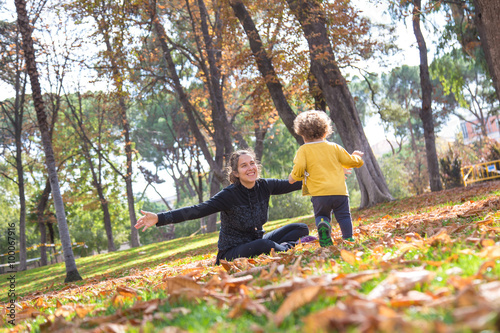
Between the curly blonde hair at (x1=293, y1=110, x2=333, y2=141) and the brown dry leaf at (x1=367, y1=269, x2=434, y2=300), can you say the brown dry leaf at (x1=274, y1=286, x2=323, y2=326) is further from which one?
the curly blonde hair at (x1=293, y1=110, x2=333, y2=141)

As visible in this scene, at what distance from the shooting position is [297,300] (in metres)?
1.81

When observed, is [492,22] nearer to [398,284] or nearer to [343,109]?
[398,284]

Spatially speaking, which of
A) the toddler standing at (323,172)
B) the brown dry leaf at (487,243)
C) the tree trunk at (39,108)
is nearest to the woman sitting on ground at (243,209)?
the toddler standing at (323,172)

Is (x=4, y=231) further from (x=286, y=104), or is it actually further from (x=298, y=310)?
(x=298, y=310)

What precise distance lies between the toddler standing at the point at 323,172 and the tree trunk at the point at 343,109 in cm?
784

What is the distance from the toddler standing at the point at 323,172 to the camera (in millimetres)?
4812

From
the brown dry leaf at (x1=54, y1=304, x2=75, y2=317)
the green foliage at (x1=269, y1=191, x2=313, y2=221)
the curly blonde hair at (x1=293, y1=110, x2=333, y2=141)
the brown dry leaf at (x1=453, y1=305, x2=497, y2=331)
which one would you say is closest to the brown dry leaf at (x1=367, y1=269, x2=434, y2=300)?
the brown dry leaf at (x1=453, y1=305, x2=497, y2=331)

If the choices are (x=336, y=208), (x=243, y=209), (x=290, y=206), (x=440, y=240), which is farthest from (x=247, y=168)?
(x=290, y=206)

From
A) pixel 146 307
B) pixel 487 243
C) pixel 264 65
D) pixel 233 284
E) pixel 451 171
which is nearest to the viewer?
pixel 146 307

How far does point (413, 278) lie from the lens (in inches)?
75.5

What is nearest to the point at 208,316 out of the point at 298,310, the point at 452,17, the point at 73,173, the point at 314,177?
the point at 298,310

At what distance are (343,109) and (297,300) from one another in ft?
38.2

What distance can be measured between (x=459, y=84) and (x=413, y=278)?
19191 millimetres

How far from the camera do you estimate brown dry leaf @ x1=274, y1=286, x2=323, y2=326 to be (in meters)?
1.72
